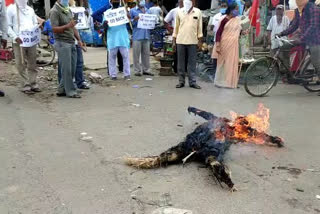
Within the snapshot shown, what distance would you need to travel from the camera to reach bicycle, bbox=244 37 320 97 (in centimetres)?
824

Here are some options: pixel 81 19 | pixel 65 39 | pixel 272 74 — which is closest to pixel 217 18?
pixel 272 74

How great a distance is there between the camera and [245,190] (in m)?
4.05

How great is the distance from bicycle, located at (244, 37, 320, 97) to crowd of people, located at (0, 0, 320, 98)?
203mm

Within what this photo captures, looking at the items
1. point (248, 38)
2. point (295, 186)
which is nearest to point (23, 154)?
point (295, 186)

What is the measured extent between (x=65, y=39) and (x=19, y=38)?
87 centimetres

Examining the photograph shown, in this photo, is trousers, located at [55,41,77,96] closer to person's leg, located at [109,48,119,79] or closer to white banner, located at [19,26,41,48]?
white banner, located at [19,26,41,48]

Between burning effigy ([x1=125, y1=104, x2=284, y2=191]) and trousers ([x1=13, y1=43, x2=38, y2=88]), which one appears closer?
burning effigy ([x1=125, y1=104, x2=284, y2=191])

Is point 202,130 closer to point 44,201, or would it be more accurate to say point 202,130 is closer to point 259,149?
point 259,149

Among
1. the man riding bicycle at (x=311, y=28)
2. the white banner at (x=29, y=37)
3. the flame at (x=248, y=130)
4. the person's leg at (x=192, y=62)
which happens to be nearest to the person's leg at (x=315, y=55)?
the man riding bicycle at (x=311, y=28)

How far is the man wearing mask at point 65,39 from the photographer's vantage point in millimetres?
7570

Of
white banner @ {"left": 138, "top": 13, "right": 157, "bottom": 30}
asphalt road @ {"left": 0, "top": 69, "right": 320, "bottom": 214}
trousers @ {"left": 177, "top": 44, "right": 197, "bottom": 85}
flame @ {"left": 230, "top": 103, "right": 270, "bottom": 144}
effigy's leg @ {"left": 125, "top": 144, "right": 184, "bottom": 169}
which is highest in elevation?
white banner @ {"left": 138, "top": 13, "right": 157, "bottom": 30}

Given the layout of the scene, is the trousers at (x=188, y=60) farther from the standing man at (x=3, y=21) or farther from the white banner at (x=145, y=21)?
the standing man at (x=3, y=21)

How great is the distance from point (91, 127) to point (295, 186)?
10.2 feet

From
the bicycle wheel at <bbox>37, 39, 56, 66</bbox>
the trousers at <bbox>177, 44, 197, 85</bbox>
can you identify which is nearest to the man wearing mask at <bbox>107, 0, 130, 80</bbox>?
the trousers at <bbox>177, 44, 197, 85</bbox>
